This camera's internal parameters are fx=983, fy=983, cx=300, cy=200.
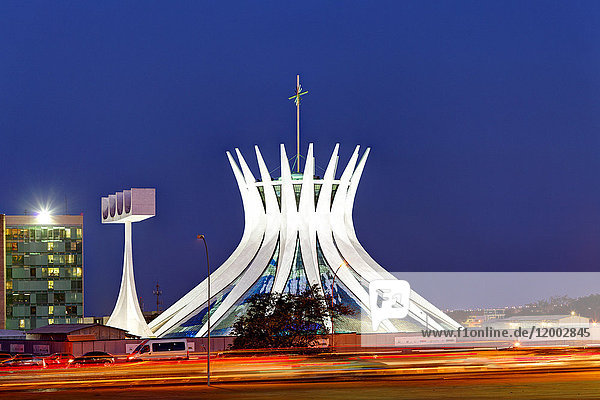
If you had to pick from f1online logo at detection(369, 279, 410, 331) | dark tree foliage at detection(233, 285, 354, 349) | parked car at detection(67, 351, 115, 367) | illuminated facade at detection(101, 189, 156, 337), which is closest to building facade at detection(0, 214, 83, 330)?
illuminated facade at detection(101, 189, 156, 337)

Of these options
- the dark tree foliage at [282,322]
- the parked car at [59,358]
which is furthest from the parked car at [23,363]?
the dark tree foliage at [282,322]

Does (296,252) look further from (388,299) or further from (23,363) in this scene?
(23,363)

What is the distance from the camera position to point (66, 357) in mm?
51688

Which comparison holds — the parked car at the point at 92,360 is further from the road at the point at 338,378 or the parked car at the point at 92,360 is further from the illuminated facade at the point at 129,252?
the illuminated facade at the point at 129,252

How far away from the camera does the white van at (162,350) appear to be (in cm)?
4884

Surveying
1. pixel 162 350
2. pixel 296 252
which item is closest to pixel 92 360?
pixel 162 350

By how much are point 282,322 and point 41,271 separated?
55114mm

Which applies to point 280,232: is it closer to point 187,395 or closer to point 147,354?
point 147,354

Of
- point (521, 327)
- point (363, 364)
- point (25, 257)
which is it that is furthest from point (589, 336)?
point (25, 257)

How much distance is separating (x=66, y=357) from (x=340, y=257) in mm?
21504

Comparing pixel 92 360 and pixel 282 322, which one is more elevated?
pixel 282 322

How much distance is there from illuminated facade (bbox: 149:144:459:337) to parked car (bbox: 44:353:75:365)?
10.00 metres

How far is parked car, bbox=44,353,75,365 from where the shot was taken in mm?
49406

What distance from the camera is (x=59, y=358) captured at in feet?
166
